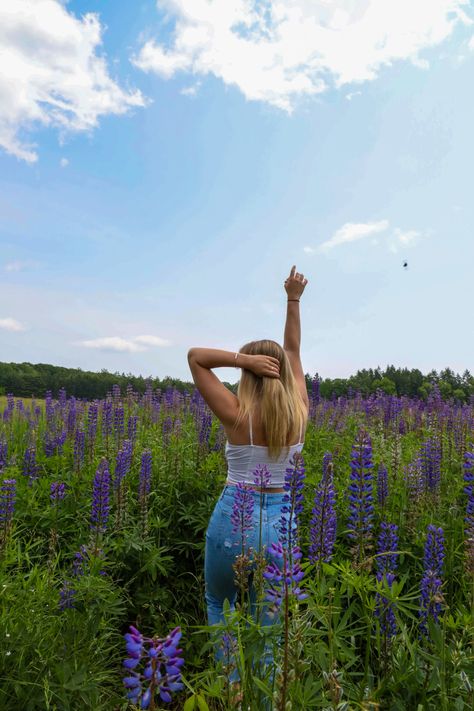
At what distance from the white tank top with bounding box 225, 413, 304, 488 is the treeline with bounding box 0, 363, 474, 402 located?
9.62 meters

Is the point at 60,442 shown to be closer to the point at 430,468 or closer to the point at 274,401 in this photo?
the point at 274,401

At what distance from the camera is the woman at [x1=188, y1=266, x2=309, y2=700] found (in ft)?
11.2

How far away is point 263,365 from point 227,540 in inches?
47.5

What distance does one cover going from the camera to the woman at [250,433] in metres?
3.41

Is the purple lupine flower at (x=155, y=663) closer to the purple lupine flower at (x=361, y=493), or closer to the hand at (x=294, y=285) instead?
the purple lupine flower at (x=361, y=493)

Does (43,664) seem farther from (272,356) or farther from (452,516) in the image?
(452,516)

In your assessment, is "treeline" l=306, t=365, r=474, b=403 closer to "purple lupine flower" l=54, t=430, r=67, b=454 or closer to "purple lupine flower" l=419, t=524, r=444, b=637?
"purple lupine flower" l=54, t=430, r=67, b=454

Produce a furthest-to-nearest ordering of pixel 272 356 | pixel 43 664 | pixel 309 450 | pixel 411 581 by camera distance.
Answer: pixel 309 450, pixel 411 581, pixel 272 356, pixel 43 664

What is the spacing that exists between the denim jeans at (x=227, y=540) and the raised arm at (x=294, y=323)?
136 centimetres

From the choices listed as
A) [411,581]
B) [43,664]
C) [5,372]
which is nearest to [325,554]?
[43,664]

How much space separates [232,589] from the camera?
352 cm

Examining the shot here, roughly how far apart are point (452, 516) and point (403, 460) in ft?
5.15

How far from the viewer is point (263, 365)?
11.8ft

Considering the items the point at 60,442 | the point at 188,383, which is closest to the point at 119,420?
the point at 60,442
